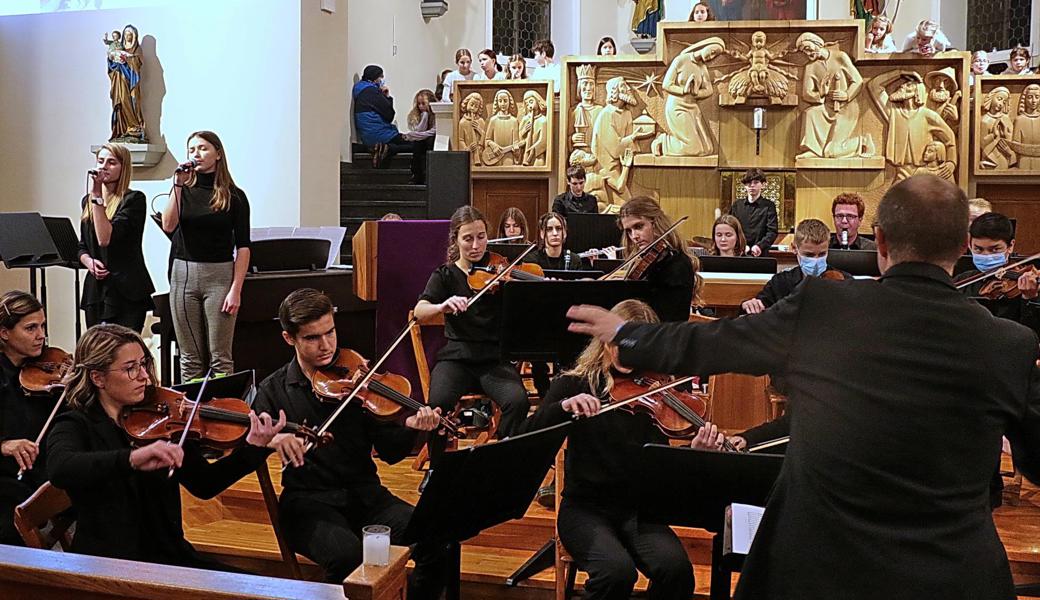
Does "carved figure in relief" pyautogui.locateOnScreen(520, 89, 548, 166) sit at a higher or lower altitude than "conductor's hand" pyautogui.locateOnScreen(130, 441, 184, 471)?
higher

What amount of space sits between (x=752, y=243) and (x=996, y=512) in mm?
5086

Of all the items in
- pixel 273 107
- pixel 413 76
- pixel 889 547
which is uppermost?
pixel 413 76

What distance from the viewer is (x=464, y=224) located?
4.69m

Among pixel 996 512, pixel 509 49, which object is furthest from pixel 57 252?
pixel 509 49

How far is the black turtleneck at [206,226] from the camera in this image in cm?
513

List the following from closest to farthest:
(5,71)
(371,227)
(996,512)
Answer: (996,512) < (371,227) < (5,71)

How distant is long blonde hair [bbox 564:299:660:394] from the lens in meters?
3.42

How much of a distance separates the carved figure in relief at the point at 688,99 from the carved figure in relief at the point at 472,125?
1778mm

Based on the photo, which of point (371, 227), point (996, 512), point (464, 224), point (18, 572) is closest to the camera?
point (18, 572)

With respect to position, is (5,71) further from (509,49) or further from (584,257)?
(509,49)

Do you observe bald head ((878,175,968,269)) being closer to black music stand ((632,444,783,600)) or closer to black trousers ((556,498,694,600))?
black music stand ((632,444,783,600))

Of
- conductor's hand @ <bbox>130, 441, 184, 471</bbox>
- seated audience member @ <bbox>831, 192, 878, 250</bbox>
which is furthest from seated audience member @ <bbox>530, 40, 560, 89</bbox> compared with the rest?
conductor's hand @ <bbox>130, 441, 184, 471</bbox>

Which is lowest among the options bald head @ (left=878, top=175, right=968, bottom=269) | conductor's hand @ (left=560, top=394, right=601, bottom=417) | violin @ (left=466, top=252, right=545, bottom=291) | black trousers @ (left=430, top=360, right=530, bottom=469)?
black trousers @ (left=430, top=360, right=530, bottom=469)

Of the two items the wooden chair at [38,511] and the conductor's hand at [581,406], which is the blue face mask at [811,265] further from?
the wooden chair at [38,511]
